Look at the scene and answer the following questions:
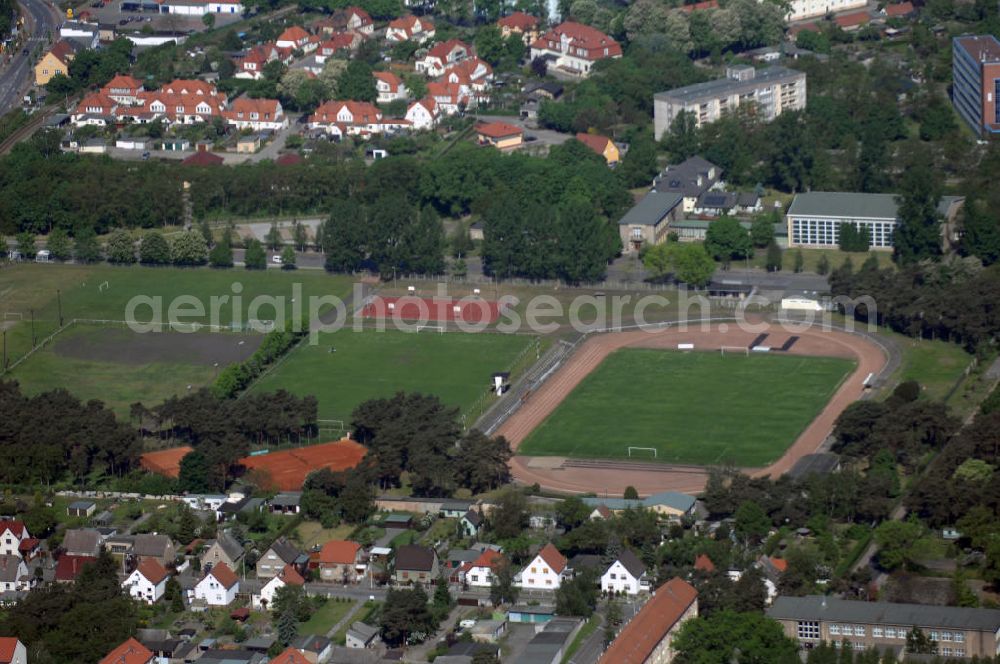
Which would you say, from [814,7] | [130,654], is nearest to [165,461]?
[130,654]

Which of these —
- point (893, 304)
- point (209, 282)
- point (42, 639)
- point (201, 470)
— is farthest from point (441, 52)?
point (42, 639)

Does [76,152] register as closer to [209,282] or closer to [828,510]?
[209,282]

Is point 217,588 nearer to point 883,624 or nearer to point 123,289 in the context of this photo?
point 883,624

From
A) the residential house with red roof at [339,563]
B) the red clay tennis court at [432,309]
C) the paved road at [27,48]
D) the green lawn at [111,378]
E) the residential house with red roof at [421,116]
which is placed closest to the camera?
the residential house with red roof at [339,563]

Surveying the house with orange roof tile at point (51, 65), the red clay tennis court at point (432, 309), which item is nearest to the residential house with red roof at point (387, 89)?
the house with orange roof tile at point (51, 65)

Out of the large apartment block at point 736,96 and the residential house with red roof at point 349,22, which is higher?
the residential house with red roof at point 349,22

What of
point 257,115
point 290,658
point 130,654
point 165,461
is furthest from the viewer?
point 257,115

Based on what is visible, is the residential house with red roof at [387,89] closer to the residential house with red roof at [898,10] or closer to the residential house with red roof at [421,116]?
the residential house with red roof at [421,116]
